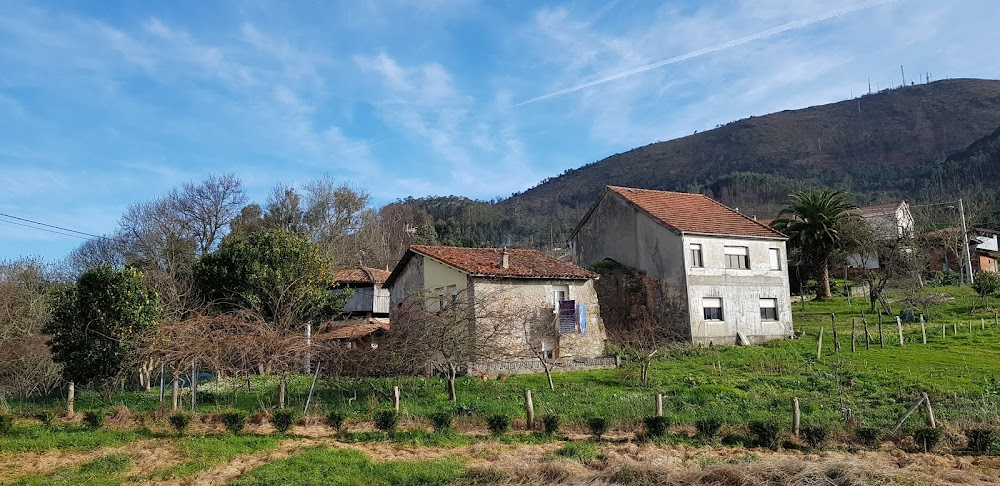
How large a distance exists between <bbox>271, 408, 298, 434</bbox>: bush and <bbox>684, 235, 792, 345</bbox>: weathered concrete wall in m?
20.5

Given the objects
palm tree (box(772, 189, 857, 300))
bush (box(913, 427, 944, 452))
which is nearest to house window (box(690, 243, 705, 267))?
palm tree (box(772, 189, 857, 300))

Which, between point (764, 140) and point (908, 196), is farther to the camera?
point (764, 140)

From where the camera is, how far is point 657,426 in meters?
15.6

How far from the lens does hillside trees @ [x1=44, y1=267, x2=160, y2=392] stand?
2384cm

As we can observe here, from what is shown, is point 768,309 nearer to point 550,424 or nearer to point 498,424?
point 550,424

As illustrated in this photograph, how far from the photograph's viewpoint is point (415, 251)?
99.4 feet

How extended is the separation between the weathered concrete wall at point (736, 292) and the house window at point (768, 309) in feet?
0.57

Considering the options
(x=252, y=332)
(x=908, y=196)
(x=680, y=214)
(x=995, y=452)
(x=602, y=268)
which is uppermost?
(x=908, y=196)

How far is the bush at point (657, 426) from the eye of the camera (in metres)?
15.6

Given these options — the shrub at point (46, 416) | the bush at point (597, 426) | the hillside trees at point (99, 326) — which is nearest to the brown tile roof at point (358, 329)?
the hillside trees at point (99, 326)

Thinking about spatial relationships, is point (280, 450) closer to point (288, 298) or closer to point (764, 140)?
point (288, 298)

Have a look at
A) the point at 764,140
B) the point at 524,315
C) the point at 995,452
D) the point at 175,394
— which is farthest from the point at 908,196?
the point at 175,394

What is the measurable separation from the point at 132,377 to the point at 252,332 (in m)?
8.96

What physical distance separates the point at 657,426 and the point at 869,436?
4.45 m
